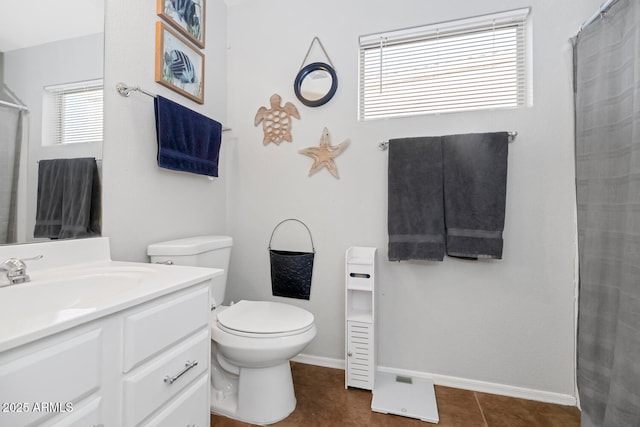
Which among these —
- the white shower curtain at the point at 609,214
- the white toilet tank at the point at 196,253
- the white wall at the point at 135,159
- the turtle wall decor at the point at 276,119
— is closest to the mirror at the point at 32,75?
the white wall at the point at 135,159

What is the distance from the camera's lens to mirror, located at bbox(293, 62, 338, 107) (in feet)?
5.94

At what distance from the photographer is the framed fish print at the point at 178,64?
1.48 metres

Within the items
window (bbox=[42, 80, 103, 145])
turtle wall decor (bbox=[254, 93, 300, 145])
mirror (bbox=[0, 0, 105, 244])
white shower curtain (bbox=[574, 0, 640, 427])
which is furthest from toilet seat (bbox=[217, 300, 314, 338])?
white shower curtain (bbox=[574, 0, 640, 427])

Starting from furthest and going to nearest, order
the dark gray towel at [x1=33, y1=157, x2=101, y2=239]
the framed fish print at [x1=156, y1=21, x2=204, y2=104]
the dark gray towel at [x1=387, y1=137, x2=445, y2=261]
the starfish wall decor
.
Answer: the starfish wall decor < the dark gray towel at [x1=387, y1=137, x2=445, y2=261] < the framed fish print at [x1=156, y1=21, x2=204, y2=104] < the dark gray towel at [x1=33, y1=157, x2=101, y2=239]

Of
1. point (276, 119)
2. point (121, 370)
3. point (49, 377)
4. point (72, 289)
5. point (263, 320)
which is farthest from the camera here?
point (276, 119)

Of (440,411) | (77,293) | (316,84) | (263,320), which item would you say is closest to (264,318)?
(263,320)

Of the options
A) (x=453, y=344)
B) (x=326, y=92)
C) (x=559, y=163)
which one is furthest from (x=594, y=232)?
(x=326, y=92)

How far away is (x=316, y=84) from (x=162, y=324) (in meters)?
1.59

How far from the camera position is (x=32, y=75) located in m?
1.00

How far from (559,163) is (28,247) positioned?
2316 millimetres

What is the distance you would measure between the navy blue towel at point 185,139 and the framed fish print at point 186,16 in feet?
1.53

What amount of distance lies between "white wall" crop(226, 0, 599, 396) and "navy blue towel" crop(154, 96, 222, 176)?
14cm

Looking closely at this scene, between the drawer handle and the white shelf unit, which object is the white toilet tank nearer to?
the drawer handle

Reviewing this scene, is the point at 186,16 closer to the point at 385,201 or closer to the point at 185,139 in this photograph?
the point at 185,139
